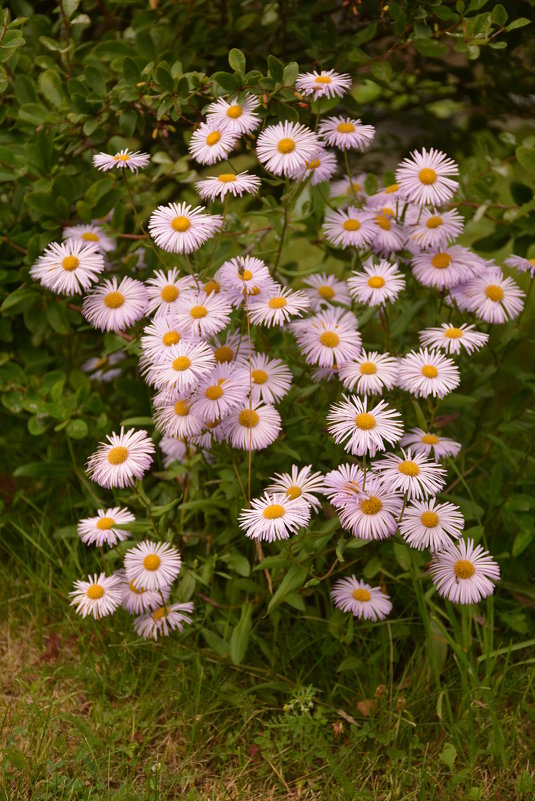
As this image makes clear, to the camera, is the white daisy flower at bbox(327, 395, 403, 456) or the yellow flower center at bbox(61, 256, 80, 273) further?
the yellow flower center at bbox(61, 256, 80, 273)

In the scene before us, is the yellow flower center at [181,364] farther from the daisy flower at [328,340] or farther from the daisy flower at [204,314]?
the daisy flower at [328,340]

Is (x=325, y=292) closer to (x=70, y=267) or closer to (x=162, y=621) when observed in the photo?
(x=70, y=267)

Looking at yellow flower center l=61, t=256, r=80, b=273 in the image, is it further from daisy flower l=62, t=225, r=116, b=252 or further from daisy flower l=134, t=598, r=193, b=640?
daisy flower l=134, t=598, r=193, b=640

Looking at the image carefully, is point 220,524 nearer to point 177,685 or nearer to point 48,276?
point 177,685

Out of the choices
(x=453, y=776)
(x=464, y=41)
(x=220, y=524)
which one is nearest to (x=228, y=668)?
(x=220, y=524)

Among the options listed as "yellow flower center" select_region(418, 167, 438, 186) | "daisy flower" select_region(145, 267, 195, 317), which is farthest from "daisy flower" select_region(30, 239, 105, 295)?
"yellow flower center" select_region(418, 167, 438, 186)

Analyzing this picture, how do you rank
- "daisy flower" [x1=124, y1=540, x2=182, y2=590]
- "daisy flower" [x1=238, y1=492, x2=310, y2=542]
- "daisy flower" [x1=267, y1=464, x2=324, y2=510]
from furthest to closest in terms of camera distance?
"daisy flower" [x1=124, y1=540, x2=182, y2=590]
"daisy flower" [x1=267, y1=464, x2=324, y2=510]
"daisy flower" [x1=238, y1=492, x2=310, y2=542]
